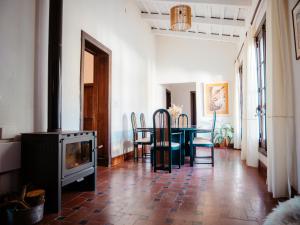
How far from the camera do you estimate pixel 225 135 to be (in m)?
6.98

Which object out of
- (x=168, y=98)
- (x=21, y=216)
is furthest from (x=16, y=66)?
(x=168, y=98)

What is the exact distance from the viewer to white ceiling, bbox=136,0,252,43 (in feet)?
14.8

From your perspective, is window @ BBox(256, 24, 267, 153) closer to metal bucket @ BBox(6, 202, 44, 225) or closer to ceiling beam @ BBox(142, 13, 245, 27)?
ceiling beam @ BBox(142, 13, 245, 27)

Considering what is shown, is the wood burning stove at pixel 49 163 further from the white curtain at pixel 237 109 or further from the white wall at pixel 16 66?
the white curtain at pixel 237 109

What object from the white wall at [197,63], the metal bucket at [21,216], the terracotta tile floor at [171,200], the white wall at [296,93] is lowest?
the terracotta tile floor at [171,200]

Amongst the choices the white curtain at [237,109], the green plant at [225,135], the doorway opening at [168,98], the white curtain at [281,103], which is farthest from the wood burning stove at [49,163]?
the doorway opening at [168,98]

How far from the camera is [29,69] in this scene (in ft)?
8.09

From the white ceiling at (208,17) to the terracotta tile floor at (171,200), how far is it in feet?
10.6

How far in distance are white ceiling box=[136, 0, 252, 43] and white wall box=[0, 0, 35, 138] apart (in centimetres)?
318

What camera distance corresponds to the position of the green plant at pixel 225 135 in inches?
273

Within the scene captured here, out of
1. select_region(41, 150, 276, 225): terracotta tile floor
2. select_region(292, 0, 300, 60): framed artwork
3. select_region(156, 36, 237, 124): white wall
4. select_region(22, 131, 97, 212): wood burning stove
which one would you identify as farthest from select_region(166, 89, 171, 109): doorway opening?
select_region(22, 131, 97, 212): wood burning stove

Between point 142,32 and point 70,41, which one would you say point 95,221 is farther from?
point 142,32

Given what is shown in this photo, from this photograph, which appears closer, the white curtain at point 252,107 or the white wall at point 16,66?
the white wall at point 16,66

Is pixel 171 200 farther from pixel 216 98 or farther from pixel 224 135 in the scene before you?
pixel 216 98
